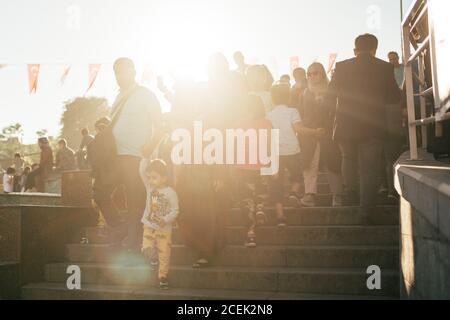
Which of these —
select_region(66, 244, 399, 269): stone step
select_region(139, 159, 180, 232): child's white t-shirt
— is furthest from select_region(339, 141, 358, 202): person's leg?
select_region(139, 159, 180, 232): child's white t-shirt

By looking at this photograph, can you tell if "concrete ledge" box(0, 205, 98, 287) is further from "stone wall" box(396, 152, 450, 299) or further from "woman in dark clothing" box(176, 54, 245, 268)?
"stone wall" box(396, 152, 450, 299)

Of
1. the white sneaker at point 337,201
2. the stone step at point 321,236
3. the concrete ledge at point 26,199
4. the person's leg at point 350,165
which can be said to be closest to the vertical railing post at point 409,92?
the stone step at point 321,236

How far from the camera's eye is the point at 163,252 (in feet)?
18.7

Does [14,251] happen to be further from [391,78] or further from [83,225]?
[391,78]

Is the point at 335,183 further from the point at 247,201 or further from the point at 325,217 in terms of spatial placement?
the point at 247,201

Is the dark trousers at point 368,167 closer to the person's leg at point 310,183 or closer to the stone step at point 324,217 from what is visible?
the stone step at point 324,217

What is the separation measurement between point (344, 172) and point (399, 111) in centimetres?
90

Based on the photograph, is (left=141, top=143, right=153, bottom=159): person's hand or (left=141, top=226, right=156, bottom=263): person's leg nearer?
(left=141, top=226, right=156, bottom=263): person's leg

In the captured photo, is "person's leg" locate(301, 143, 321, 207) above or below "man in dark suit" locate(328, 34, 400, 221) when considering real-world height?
below

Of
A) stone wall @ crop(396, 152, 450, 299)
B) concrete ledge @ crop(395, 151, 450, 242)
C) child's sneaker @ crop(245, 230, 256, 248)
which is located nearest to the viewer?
concrete ledge @ crop(395, 151, 450, 242)

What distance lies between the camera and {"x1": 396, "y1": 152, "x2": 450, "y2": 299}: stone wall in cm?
284

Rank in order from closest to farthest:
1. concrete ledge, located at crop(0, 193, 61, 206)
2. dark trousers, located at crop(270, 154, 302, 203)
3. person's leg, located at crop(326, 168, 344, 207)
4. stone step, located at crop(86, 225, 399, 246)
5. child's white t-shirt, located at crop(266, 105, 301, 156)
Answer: stone step, located at crop(86, 225, 399, 246) → dark trousers, located at crop(270, 154, 302, 203) → child's white t-shirt, located at crop(266, 105, 301, 156) → person's leg, located at crop(326, 168, 344, 207) → concrete ledge, located at crop(0, 193, 61, 206)

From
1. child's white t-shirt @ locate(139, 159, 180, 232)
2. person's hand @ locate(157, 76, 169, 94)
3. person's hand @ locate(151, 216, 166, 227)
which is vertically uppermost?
person's hand @ locate(157, 76, 169, 94)
